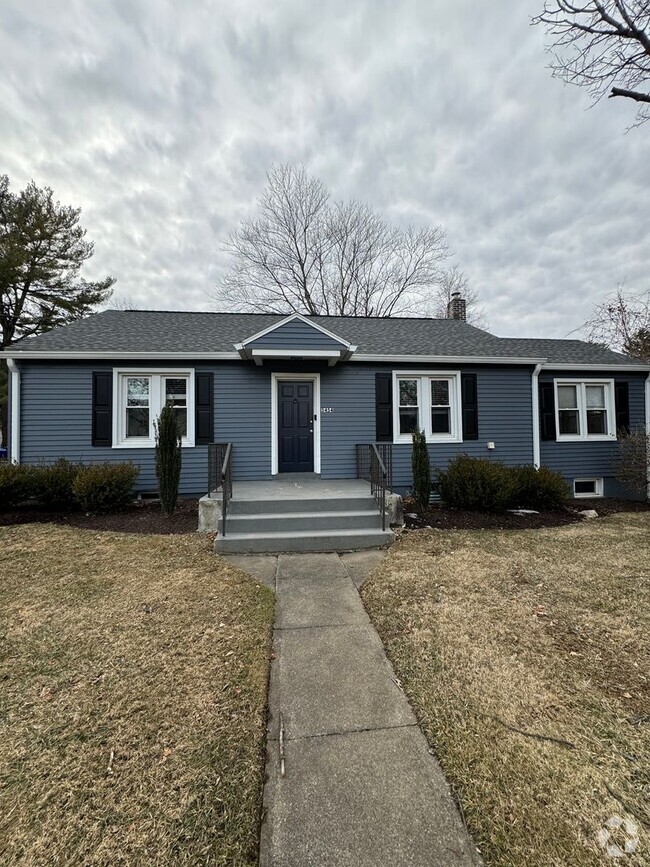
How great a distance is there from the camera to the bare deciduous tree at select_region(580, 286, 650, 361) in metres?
13.4

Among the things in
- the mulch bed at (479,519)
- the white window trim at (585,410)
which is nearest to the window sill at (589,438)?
the white window trim at (585,410)

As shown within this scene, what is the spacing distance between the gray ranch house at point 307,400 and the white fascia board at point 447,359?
4cm

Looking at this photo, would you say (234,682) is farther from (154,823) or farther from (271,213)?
(271,213)

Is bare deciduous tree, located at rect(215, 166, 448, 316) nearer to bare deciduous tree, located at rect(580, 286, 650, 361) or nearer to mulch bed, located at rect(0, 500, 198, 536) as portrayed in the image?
bare deciduous tree, located at rect(580, 286, 650, 361)

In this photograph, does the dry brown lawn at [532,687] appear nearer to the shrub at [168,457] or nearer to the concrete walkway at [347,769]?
the concrete walkway at [347,769]

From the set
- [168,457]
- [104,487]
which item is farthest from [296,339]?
[104,487]

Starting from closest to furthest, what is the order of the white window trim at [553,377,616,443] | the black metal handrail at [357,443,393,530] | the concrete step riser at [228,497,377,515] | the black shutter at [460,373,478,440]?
the black metal handrail at [357,443,393,530] → the concrete step riser at [228,497,377,515] → the black shutter at [460,373,478,440] → the white window trim at [553,377,616,443]

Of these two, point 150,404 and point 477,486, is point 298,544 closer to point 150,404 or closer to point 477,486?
point 477,486

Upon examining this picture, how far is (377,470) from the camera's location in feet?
20.6

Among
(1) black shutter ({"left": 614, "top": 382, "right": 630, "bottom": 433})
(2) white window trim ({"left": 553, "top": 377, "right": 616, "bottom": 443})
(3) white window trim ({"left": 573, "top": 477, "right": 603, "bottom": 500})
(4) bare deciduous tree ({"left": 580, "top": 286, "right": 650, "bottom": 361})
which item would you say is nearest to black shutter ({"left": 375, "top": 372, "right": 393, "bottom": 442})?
(2) white window trim ({"left": 553, "top": 377, "right": 616, "bottom": 443})

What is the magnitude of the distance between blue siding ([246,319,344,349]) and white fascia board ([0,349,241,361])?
859 millimetres

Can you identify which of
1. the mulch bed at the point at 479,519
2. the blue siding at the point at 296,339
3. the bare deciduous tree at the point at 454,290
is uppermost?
the bare deciduous tree at the point at 454,290

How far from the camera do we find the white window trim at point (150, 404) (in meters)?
7.60

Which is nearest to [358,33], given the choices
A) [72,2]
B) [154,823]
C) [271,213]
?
[72,2]
